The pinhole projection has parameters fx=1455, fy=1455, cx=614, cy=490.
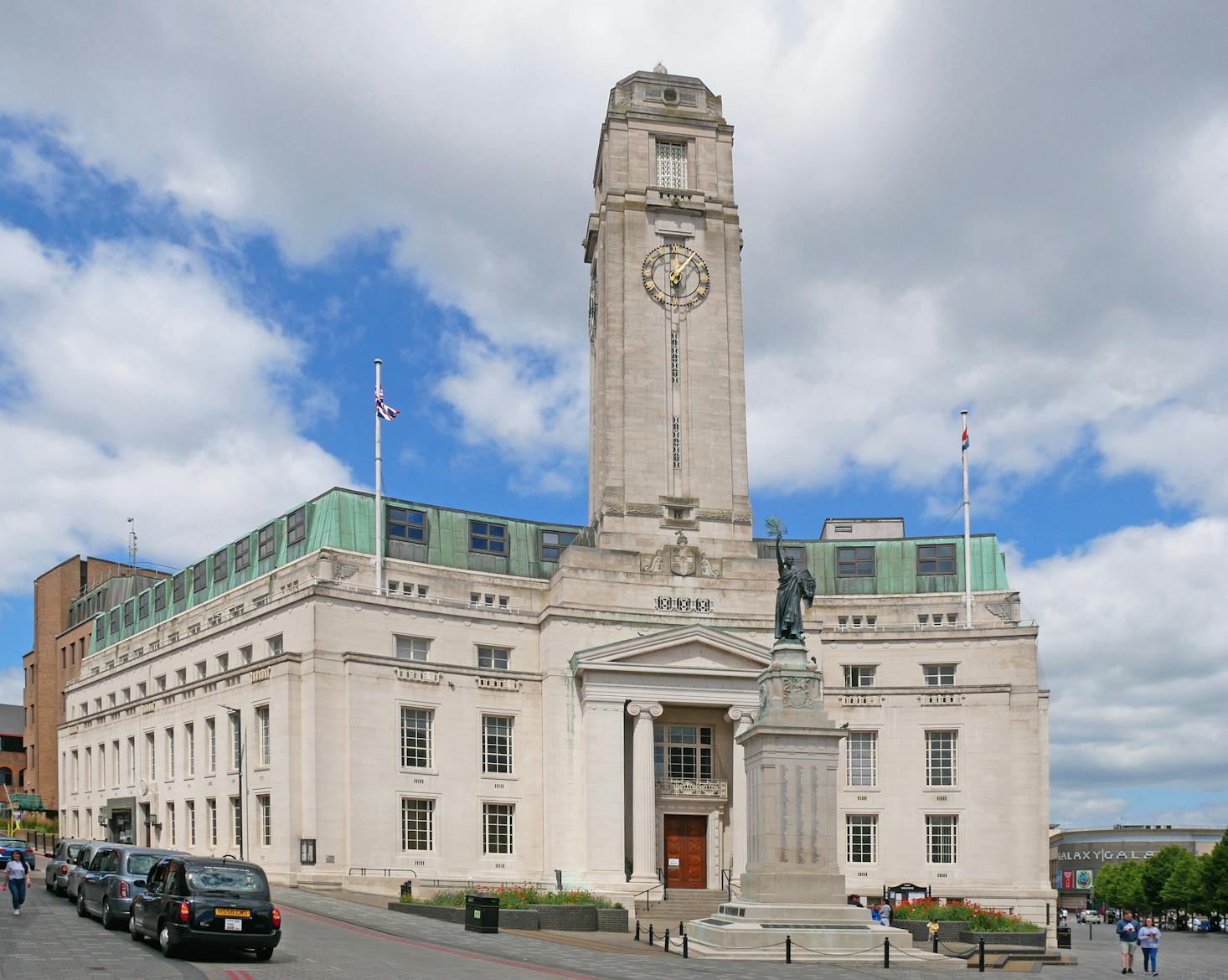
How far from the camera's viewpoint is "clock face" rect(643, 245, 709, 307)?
2899 inches

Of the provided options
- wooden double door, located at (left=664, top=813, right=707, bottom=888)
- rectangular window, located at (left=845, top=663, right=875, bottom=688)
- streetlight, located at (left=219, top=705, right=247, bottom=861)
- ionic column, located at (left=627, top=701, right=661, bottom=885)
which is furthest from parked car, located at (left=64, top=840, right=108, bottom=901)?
rectangular window, located at (left=845, top=663, right=875, bottom=688)

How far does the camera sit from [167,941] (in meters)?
29.9

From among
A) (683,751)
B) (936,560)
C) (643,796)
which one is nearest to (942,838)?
(683,751)

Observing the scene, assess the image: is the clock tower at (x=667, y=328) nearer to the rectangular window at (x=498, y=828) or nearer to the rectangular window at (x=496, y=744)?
the rectangular window at (x=496, y=744)

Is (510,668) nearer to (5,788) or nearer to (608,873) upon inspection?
(608,873)

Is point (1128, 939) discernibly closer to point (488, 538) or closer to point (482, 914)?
point (482, 914)

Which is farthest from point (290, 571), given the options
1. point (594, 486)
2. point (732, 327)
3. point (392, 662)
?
point (732, 327)

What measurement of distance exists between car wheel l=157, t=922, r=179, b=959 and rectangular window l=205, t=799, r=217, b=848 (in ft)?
125

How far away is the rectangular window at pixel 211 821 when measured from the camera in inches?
2655

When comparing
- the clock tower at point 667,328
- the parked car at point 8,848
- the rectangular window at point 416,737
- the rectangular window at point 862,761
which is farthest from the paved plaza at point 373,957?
the clock tower at point 667,328

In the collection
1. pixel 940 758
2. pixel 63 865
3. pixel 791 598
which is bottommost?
pixel 63 865

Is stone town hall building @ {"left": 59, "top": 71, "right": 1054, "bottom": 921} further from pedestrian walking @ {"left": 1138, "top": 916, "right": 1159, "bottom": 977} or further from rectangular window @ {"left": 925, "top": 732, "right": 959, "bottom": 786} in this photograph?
pedestrian walking @ {"left": 1138, "top": 916, "right": 1159, "bottom": 977}

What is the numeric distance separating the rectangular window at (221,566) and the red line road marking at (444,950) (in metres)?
34.5

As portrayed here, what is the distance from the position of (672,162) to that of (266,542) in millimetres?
28848
